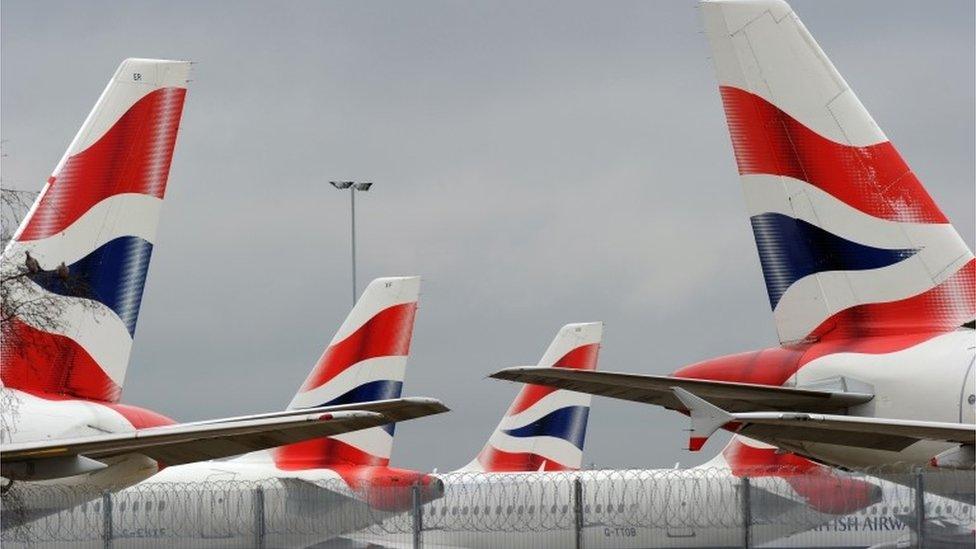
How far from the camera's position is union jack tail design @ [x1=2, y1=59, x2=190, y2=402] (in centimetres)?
2270

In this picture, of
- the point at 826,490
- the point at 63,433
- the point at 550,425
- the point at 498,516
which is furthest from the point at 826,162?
the point at 550,425

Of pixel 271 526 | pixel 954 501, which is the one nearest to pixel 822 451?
pixel 954 501

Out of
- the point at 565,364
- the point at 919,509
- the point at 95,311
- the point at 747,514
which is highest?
the point at 565,364

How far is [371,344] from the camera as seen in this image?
38.9 metres

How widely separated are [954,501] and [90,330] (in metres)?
11.2

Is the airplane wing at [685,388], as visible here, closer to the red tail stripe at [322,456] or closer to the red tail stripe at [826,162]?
the red tail stripe at [826,162]

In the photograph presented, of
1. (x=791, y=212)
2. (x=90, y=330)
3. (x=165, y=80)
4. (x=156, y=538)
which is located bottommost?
(x=156, y=538)

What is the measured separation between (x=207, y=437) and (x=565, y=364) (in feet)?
101

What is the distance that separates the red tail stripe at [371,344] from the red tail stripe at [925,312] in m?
18.3

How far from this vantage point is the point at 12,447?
18.3 meters

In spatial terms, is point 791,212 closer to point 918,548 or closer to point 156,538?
point 918,548

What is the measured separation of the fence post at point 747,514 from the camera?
23797 mm

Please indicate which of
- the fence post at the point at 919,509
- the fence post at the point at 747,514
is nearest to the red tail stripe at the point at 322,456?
the fence post at the point at 747,514

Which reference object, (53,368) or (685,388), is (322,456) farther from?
(685,388)
